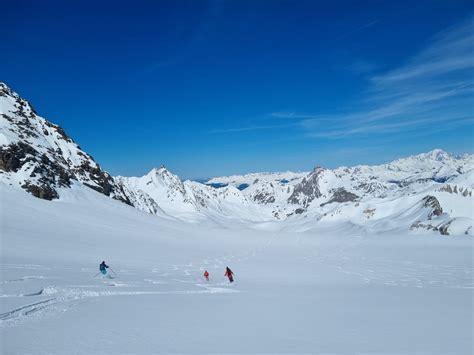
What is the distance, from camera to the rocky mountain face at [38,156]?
65062mm

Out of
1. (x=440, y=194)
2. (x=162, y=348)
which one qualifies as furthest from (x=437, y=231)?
(x=162, y=348)

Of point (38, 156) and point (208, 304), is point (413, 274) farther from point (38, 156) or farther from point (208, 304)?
point (38, 156)

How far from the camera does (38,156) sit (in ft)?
240

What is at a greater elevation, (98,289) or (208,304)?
(98,289)

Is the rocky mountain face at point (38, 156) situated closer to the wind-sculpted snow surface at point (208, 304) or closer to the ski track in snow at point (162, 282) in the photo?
the wind-sculpted snow surface at point (208, 304)

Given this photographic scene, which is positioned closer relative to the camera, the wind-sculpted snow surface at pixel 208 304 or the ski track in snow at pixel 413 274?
the wind-sculpted snow surface at pixel 208 304

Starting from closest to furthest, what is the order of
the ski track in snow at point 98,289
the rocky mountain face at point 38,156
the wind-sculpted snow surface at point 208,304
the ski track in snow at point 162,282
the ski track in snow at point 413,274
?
the wind-sculpted snow surface at point 208,304
the ski track in snow at point 98,289
the ski track in snow at point 162,282
the ski track in snow at point 413,274
the rocky mountain face at point 38,156

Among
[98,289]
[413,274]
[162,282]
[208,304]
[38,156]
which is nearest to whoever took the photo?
[208,304]

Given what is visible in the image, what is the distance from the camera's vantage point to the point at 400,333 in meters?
12.1

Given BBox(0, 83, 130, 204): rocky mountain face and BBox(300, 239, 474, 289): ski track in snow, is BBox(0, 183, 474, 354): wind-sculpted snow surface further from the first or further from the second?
BBox(0, 83, 130, 204): rocky mountain face

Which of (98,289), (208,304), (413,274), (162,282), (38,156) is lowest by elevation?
(208,304)

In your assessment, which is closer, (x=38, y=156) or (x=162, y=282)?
(x=162, y=282)

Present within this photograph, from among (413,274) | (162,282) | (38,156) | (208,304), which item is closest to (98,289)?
(162,282)

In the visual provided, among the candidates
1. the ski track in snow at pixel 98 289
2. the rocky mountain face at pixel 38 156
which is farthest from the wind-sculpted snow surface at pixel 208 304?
A: the rocky mountain face at pixel 38 156
